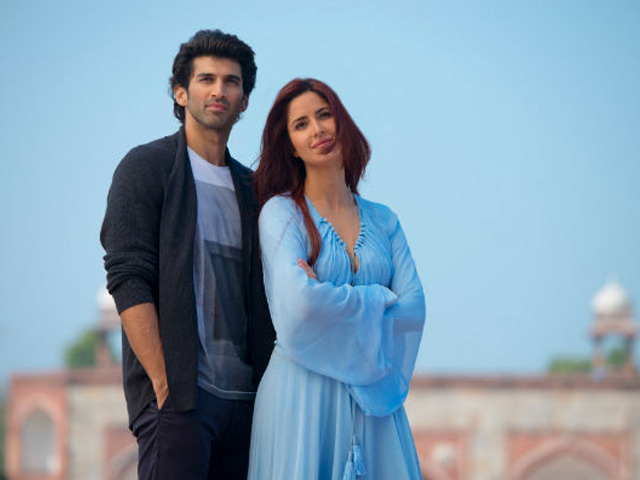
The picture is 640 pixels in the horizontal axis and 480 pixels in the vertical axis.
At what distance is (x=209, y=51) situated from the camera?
2898mm

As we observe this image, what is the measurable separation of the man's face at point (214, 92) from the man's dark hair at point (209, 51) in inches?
0.7

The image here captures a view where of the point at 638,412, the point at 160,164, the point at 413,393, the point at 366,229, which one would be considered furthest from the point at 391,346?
the point at 638,412

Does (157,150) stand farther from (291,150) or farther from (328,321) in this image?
(328,321)

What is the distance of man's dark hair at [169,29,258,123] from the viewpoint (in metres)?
2.90

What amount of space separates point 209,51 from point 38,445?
18.1 metres

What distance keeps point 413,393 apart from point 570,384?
267 centimetres

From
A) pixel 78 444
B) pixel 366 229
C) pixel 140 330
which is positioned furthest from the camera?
pixel 78 444

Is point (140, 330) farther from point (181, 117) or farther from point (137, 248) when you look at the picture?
point (181, 117)

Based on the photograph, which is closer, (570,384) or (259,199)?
(259,199)

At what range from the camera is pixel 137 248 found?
2707 millimetres

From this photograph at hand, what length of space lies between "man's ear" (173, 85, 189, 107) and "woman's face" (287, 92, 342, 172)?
322 mm

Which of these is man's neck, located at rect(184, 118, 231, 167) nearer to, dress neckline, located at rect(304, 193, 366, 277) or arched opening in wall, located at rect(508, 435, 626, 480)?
dress neckline, located at rect(304, 193, 366, 277)

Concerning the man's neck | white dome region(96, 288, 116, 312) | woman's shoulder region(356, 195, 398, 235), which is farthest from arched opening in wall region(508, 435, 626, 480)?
the man's neck

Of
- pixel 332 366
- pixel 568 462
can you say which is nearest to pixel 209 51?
pixel 332 366
